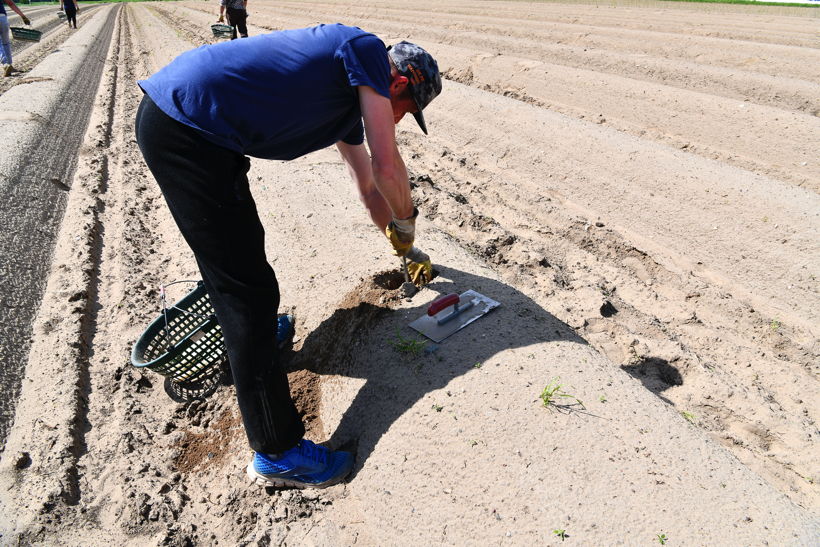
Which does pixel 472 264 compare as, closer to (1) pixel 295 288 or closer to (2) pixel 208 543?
(1) pixel 295 288

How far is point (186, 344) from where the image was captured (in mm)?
2322

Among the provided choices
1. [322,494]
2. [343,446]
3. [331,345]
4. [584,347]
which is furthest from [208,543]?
[584,347]

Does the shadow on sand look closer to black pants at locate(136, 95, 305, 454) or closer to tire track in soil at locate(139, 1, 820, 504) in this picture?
black pants at locate(136, 95, 305, 454)

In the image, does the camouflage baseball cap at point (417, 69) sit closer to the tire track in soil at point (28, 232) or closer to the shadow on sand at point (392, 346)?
the shadow on sand at point (392, 346)

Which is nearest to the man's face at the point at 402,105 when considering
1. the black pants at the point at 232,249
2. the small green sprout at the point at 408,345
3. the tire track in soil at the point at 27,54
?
the black pants at the point at 232,249

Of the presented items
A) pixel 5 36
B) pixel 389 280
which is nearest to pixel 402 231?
Answer: pixel 389 280

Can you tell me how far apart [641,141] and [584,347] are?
3.10 metres

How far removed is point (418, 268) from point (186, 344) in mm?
1112

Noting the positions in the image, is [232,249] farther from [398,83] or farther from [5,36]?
[5,36]

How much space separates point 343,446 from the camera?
222 cm

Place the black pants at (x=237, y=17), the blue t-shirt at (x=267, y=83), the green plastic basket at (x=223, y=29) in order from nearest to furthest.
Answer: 1. the blue t-shirt at (x=267, y=83)
2. the black pants at (x=237, y=17)
3. the green plastic basket at (x=223, y=29)

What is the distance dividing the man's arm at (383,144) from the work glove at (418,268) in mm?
696

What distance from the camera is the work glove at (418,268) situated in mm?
2727

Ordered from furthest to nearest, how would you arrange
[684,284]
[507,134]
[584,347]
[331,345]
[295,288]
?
[507,134] → [684,284] → [295,288] → [331,345] → [584,347]
